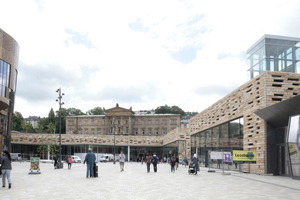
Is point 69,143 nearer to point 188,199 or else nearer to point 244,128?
point 244,128

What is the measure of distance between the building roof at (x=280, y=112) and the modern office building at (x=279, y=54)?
6871mm

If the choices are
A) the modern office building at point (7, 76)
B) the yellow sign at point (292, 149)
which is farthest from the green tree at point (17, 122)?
the yellow sign at point (292, 149)

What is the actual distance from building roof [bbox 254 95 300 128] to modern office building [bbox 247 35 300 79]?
6.87 metres

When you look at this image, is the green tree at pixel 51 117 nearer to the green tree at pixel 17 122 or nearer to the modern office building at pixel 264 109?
the green tree at pixel 17 122

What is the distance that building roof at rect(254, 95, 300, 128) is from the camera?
1696cm

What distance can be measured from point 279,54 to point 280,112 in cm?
914

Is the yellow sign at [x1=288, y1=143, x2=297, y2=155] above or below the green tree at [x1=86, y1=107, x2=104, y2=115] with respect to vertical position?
below

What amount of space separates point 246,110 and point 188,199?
52.2ft

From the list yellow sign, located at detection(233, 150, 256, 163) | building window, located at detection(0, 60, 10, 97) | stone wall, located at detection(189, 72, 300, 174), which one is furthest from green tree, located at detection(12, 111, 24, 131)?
yellow sign, located at detection(233, 150, 256, 163)

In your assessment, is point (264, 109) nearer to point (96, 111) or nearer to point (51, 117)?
point (96, 111)

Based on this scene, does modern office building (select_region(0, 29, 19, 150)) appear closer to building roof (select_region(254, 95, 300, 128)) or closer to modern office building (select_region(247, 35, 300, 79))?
building roof (select_region(254, 95, 300, 128))

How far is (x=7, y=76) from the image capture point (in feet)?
112

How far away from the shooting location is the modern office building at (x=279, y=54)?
85.3ft

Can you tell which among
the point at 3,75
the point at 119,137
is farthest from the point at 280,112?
the point at 119,137
